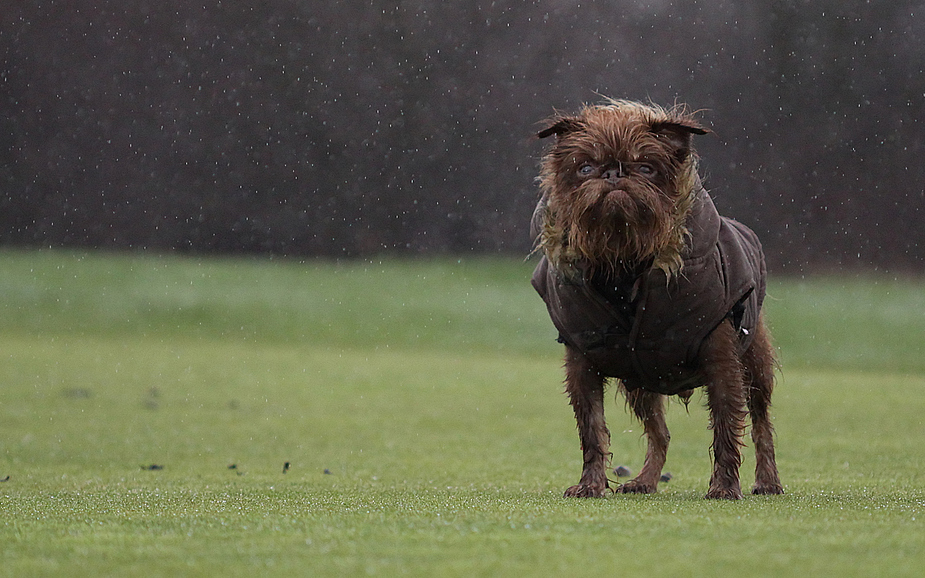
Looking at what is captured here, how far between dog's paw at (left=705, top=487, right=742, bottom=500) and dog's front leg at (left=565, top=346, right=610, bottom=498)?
46 cm

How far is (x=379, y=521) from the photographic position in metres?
3.54

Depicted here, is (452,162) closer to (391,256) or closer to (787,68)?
(391,256)

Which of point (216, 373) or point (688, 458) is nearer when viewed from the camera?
point (688, 458)

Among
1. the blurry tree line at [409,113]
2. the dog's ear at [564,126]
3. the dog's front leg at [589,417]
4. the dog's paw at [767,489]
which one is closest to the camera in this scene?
the dog's ear at [564,126]

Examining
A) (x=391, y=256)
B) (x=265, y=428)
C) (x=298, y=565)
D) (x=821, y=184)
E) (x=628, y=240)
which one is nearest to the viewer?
(x=298, y=565)

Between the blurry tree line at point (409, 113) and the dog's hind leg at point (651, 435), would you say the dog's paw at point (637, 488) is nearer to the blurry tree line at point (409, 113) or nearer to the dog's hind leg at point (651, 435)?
the dog's hind leg at point (651, 435)

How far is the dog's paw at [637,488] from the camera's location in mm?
5207

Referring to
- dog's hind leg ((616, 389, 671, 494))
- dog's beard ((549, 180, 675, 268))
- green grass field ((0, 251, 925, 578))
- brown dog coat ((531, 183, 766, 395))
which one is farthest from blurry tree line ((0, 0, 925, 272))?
dog's beard ((549, 180, 675, 268))

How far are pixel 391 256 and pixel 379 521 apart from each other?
18.9 metres

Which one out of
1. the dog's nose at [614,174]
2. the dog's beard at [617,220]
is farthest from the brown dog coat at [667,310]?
the dog's nose at [614,174]

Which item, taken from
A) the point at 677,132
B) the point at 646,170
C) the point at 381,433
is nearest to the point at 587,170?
the point at 646,170

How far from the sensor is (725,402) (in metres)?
4.64

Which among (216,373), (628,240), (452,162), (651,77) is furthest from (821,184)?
(628,240)

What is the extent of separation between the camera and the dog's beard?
4301mm
